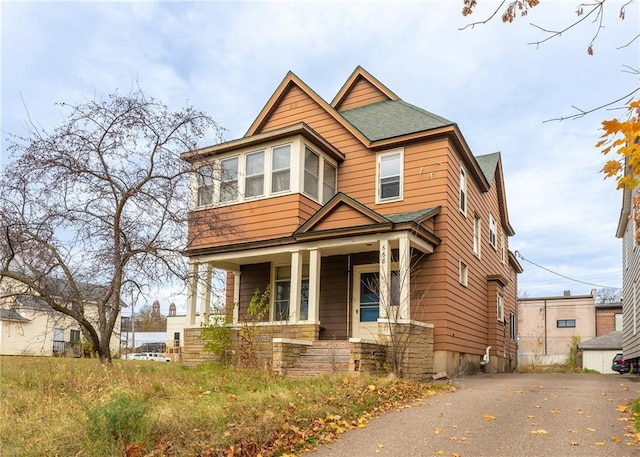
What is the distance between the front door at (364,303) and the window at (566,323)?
3351 cm

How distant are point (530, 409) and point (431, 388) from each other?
2.47m

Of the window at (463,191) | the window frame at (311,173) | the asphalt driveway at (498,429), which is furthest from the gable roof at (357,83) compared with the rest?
the asphalt driveway at (498,429)

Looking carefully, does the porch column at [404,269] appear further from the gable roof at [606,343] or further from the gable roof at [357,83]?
the gable roof at [606,343]

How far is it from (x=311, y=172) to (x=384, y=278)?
165 inches

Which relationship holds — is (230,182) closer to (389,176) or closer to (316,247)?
(316,247)

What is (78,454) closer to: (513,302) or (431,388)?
(431,388)

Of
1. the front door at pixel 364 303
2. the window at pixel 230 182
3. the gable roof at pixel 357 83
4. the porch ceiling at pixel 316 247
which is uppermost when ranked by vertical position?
the gable roof at pixel 357 83

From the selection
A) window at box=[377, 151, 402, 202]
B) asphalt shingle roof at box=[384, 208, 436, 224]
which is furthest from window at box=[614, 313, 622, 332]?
asphalt shingle roof at box=[384, 208, 436, 224]

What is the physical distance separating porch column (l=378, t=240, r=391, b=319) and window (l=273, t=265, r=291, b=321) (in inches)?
169

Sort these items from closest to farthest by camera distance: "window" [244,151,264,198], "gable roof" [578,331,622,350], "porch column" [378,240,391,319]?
1. "porch column" [378,240,391,319]
2. "window" [244,151,264,198]
3. "gable roof" [578,331,622,350]

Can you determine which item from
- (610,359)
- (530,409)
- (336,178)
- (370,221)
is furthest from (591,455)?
(610,359)

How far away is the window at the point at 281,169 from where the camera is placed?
14906 millimetres

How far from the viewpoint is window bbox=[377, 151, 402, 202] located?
1530 cm

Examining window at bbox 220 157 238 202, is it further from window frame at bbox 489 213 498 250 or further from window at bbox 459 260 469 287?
window frame at bbox 489 213 498 250
